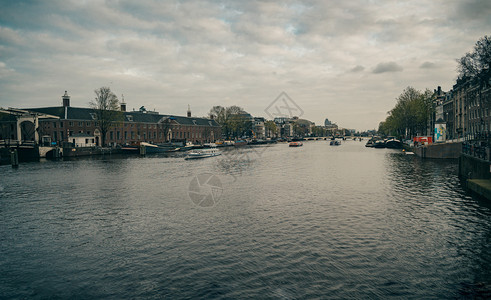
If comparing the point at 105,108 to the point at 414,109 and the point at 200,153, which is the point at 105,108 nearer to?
the point at 200,153

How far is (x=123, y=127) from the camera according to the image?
137 metres

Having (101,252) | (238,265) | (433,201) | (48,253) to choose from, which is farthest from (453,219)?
(48,253)

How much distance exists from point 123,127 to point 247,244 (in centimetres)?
13013

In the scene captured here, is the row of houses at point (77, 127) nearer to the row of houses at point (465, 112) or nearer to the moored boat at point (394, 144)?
the moored boat at point (394, 144)

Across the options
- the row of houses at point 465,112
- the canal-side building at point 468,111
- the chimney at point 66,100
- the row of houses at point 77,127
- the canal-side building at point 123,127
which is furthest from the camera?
the chimney at point 66,100

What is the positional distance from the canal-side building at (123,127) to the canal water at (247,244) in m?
88.2

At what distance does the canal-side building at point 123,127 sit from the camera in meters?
113

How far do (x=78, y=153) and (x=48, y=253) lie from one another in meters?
84.9

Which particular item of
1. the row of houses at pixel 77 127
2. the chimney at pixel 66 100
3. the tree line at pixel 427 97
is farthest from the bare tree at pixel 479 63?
the chimney at pixel 66 100

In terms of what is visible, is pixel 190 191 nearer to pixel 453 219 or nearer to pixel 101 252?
pixel 101 252

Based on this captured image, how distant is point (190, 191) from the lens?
37.4m

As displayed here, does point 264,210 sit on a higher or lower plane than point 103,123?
lower

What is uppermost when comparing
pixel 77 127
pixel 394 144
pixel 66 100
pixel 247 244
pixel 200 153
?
pixel 66 100

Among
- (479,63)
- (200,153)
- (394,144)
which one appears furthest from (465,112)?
(200,153)
